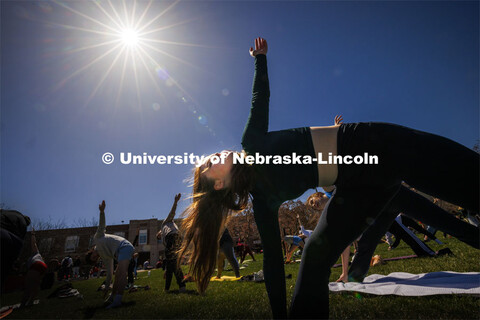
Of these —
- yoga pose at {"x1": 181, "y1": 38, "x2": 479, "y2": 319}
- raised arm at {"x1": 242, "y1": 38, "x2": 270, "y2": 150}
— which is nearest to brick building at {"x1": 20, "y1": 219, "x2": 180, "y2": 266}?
yoga pose at {"x1": 181, "y1": 38, "x2": 479, "y2": 319}

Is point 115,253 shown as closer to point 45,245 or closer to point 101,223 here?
point 101,223

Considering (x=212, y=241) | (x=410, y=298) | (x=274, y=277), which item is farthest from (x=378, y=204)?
(x=410, y=298)

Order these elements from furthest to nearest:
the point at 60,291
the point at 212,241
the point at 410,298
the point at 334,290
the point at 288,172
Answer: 1. the point at 60,291
2. the point at 334,290
3. the point at 410,298
4. the point at 212,241
5. the point at 288,172

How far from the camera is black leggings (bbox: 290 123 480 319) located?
1.59 m

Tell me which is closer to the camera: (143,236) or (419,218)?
(419,218)

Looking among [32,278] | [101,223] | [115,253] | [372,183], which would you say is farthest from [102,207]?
[372,183]

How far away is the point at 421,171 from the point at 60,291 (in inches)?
441

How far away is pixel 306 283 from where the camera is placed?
1711 millimetres

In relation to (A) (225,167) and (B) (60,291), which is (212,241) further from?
(B) (60,291)

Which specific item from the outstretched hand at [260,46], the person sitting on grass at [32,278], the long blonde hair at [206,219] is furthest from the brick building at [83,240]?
the outstretched hand at [260,46]

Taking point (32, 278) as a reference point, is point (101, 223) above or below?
above

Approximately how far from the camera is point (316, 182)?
6.77 feet

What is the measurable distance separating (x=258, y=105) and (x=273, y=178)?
0.71 metres

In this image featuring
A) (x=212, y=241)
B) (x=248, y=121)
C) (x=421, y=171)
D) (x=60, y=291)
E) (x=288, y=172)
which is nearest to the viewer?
(x=421, y=171)
